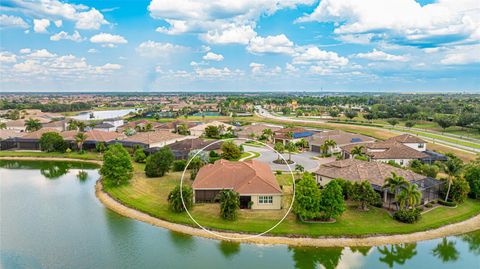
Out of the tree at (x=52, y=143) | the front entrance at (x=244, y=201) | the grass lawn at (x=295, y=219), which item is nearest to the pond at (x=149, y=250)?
the grass lawn at (x=295, y=219)

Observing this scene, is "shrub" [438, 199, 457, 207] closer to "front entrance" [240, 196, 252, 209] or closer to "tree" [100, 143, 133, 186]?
"front entrance" [240, 196, 252, 209]

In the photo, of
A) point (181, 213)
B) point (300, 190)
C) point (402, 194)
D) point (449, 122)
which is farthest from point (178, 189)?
point (449, 122)

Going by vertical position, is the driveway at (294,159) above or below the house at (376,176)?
below

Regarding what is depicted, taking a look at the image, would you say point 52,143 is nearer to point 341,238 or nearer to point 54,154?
point 54,154

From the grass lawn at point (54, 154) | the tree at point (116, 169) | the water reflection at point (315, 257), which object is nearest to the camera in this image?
the water reflection at point (315, 257)

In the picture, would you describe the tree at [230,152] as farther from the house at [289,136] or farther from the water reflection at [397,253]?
the water reflection at [397,253]

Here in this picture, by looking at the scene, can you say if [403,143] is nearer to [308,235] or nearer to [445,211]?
[445,211]
